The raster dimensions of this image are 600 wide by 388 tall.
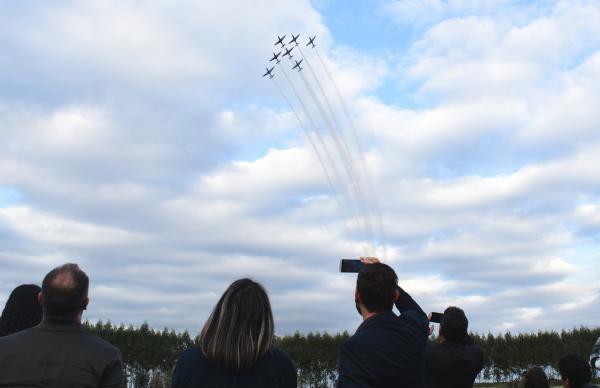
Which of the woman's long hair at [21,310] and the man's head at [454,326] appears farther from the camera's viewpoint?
the man's head at [454,326]

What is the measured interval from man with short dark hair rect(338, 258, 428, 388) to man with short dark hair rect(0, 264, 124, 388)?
174cm

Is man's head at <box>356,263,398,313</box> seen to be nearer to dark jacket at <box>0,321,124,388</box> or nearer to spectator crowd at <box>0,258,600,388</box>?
spectator crowd at <box>0,258,600,388</box>

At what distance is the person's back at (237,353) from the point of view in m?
4.38

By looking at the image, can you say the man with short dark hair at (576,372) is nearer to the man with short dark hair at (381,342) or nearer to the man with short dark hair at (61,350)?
the man with short dark hair at (381,342)

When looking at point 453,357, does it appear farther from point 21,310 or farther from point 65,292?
point 21,310

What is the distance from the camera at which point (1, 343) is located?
4.71m

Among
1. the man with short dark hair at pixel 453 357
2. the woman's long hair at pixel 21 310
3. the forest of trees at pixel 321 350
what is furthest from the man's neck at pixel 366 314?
the forest of trees at pixel 321 350

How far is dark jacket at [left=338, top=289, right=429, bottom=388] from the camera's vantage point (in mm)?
4867

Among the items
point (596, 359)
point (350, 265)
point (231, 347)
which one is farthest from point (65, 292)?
point (596, 359)

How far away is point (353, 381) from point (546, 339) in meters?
52.7

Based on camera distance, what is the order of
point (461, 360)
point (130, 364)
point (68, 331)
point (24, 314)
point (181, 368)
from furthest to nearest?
1. point (130, 364)
2. point (461, 360)
3. point (24, 314)
4. point (68, 331)
5. point (181, 368)

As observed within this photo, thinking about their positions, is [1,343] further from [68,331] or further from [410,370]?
[410,370]

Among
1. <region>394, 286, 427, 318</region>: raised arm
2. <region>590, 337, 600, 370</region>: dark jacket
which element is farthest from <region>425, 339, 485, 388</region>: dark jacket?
<region>394, 286, 427, 318</region>: raised arm

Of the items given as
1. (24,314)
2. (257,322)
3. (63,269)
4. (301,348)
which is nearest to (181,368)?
(257,322)
